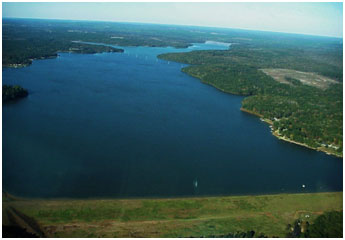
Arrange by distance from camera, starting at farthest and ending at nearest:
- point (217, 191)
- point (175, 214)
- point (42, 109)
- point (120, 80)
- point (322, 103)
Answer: point (120, 80)
point (322, 103)
point (42, 109)
point (217, 191)
point (175, 214)

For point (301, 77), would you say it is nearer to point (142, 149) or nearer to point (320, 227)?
point (142, 149)

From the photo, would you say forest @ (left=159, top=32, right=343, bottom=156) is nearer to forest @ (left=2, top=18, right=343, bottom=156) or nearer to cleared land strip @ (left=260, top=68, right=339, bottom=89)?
forest @ (left=2, top=18, right=343, bottom=156)

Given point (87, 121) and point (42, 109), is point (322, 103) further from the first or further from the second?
point (42, 109)

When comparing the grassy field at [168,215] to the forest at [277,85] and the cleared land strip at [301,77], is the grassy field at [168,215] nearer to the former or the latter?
the forest at [277,85]

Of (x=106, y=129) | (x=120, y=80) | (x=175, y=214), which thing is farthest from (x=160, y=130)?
(x=120, y=80)

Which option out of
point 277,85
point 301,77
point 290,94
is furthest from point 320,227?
point 301,77

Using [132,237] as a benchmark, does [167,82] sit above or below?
above

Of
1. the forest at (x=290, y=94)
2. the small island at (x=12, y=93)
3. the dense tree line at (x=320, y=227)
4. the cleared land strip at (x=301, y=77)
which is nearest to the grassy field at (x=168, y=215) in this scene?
the dense tree line at (x=320, y=227)
